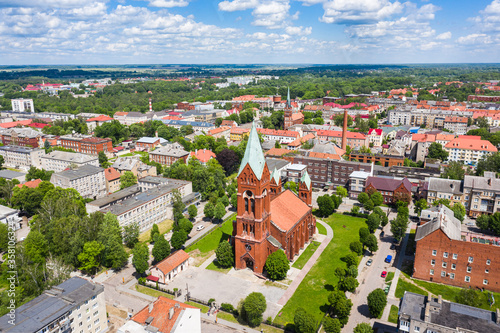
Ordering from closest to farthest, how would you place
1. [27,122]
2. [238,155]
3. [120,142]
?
[238,155], [120,142], [27,122]

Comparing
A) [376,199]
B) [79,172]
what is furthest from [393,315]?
[79,172]

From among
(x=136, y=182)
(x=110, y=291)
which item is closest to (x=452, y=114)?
(x=136, y=182)

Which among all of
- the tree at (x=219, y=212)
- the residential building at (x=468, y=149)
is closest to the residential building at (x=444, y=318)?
the tree at (x=219, y=212)

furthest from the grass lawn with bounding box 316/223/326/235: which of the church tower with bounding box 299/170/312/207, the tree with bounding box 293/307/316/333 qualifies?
the tree with bounding box 293/307/316/333

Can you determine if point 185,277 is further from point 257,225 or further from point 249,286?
point 257,225

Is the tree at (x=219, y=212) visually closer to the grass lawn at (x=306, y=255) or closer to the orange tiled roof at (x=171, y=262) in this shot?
the orange tiled roof at (x=171, y=262)

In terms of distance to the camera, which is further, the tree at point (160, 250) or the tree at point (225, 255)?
the tree at point (160, 250)
